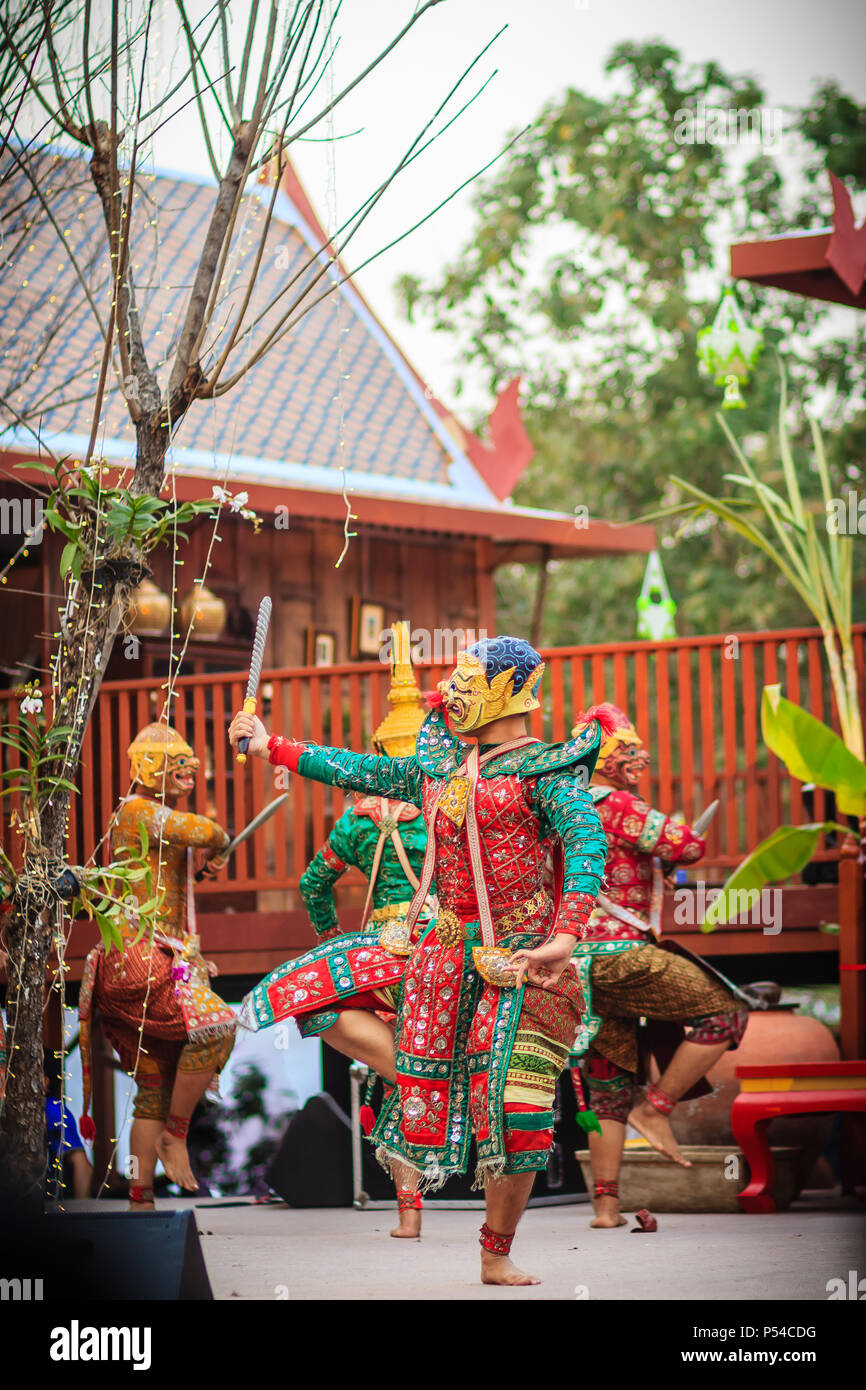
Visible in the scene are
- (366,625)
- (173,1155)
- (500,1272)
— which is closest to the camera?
(500,1272)

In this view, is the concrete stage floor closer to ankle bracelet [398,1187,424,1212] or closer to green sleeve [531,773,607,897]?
ankle bracelet [398,1187,424,1212]

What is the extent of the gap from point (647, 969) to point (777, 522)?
279 centimetres

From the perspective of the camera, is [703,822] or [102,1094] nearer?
[703,822]

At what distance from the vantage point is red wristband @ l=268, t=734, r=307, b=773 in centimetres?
512

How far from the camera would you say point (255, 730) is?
5.00m

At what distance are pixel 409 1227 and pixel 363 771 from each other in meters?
1.86

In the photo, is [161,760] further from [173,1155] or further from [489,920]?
[489,920]

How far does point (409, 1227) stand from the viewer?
6.07 meters

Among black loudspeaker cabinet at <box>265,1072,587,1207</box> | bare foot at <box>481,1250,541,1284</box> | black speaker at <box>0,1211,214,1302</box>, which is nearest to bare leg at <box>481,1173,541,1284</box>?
bare foot at <box>481,1250,541,1284</box>

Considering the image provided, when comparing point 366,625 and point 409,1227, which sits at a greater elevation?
point 366,625

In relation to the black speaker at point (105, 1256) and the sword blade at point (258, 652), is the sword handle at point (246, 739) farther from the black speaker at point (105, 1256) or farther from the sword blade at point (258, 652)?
the black speaker at point (105, 1256)

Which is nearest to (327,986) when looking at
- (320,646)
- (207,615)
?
(207,615)
